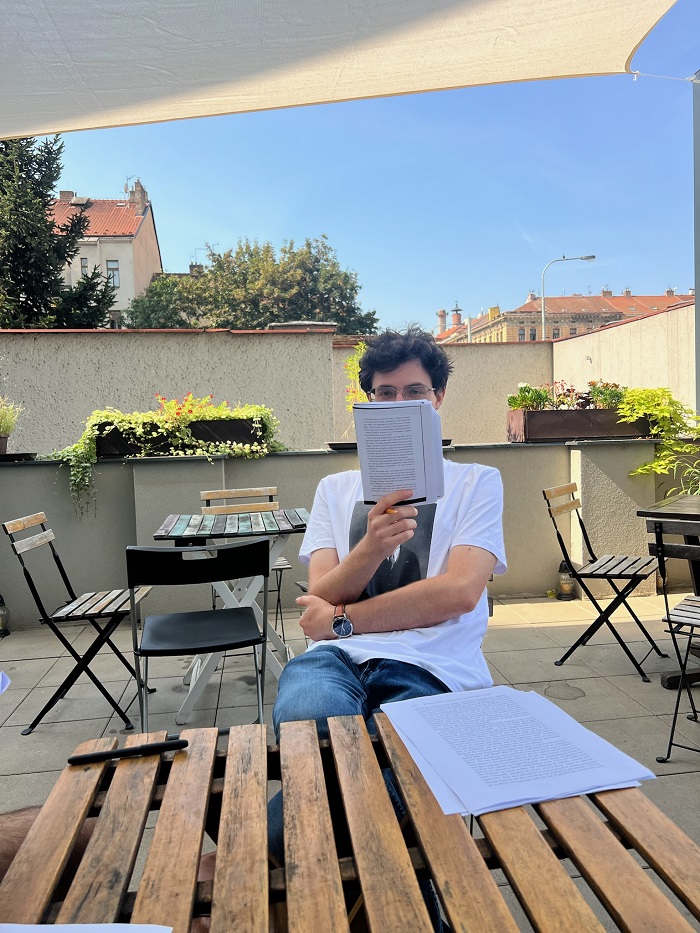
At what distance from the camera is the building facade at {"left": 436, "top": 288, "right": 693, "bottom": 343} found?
53625mm

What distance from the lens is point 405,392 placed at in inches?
72.9

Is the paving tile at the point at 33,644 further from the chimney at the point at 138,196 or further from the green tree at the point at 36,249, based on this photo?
the chimney at the point at 138,196

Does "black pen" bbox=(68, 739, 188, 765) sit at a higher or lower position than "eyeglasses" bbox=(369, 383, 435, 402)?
lower

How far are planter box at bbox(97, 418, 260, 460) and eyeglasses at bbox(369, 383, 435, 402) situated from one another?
11.3 feet

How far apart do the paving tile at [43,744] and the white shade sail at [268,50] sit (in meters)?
3.09

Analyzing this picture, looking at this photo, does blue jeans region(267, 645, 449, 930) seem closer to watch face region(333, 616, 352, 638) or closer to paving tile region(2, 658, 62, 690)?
watch face region(333, 616, 352, 638)

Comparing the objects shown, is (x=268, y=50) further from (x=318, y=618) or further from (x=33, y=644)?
(x=33, y=644)

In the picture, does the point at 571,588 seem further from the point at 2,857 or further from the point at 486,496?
the point at 2,857

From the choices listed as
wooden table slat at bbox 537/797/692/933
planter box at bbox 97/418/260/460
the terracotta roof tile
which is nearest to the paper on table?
wooden table slat at bbox 537/797/692/933

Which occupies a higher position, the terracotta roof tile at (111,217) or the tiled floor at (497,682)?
the terracotta roof tile at (111,217)

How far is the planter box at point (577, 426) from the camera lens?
539 cm

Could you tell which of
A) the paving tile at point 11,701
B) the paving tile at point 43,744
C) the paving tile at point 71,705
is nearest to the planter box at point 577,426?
the paving tile at point 71,705

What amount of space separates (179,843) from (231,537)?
2.48 meters

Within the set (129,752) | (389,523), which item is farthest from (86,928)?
(389,523)
